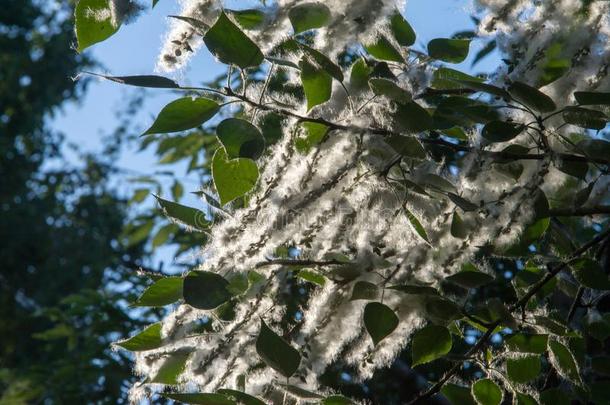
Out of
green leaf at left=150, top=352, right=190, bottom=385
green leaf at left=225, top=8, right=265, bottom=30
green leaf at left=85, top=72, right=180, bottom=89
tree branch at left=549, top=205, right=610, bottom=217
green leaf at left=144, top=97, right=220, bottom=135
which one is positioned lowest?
green leaf at left=150, top=352, right=190, bottom=385

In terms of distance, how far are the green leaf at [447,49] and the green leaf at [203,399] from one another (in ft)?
1.66

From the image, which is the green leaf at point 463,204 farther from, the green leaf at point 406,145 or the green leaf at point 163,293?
the green leaf at point 163,293

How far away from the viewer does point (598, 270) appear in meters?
0.99

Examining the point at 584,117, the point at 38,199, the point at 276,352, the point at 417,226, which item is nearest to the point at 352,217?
the point at 417,226

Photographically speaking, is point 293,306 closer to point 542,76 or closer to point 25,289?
point 542,76

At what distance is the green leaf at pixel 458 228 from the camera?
0.90m

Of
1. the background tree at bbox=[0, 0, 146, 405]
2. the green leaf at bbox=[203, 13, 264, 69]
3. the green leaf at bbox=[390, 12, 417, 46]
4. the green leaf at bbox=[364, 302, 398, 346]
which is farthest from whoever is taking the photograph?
the background tree at bbox=[0, 0, 146, 405]

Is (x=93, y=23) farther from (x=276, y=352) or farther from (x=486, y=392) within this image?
(x=486, y=392)

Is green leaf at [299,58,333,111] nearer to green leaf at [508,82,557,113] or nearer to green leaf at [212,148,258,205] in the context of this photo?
green leaf at [212,148,258,205]

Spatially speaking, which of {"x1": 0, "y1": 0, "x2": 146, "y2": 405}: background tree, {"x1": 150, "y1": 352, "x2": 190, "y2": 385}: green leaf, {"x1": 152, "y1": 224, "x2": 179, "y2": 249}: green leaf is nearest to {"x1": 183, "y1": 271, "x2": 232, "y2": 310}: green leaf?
{"x1": 150, "y1": 352, "x2": 190, "y2": 385}: green leaf

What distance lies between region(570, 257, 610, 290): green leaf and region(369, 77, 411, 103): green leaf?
375 millimetres

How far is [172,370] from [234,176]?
0.24 metres

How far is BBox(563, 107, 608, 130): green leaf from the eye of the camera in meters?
0.88

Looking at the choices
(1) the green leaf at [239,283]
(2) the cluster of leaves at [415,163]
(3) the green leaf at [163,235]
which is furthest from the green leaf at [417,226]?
(3) the green leaf at [163,235]
